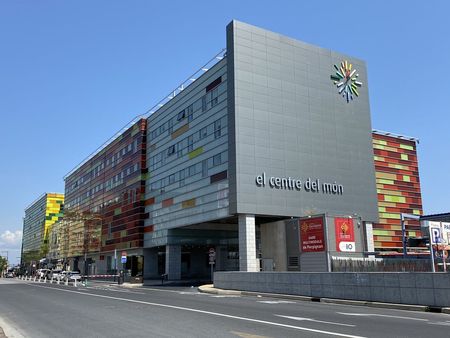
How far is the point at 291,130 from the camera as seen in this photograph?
4744 cm

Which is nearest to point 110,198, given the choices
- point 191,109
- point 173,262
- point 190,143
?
point 173,262

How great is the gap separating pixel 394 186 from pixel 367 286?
227 ft

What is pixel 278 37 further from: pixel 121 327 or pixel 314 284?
pixel 121 327

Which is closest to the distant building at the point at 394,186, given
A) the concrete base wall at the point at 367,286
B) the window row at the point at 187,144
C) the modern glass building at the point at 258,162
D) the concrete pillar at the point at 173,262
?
the modern glass building at the point at 258,162

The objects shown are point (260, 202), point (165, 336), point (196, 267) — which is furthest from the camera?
point (196, 267)

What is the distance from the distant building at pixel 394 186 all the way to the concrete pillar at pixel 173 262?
38.2 m

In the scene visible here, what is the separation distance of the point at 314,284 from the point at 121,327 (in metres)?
13.0

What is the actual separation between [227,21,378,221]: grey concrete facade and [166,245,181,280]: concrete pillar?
18.3 m

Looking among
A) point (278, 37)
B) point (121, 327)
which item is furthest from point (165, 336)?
point (278, 37)

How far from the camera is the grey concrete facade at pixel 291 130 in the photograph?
44.2 metres

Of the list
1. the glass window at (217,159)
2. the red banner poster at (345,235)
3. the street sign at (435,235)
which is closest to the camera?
the street sign at (435,235)

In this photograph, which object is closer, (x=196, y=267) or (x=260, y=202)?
(x=260, y=202)

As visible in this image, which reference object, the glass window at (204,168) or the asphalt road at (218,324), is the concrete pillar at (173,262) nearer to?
the glass window at (204,168)

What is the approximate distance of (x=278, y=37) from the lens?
48906mm
